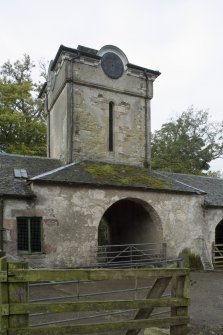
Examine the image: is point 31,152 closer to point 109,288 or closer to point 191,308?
point 109,288

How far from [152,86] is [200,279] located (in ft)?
35.5

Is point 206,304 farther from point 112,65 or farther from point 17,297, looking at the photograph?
point 112,65

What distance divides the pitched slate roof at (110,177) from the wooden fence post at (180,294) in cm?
894

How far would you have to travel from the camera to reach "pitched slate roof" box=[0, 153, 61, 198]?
43.4 ft

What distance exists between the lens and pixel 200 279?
44.9ft

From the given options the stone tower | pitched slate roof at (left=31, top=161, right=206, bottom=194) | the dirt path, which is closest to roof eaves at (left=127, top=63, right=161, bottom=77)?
the stone tower

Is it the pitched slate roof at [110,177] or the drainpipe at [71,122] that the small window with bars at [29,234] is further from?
the drainpipe at [71,122]

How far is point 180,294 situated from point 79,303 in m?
1.57

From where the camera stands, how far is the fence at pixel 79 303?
14.1 ft

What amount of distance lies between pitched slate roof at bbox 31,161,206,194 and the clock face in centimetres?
488

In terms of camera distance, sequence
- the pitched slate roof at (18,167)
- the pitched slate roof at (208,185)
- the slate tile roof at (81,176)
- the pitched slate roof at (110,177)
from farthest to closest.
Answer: the pitched slate roof at (208,185)
the pitched slate roof at (110,177)
the slate tile roof at (81,176)
the pitched slate roof at (18,167)

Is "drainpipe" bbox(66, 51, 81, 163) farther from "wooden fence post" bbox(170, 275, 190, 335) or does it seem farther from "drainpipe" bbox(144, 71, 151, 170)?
"wooden fence post" bbox(170, 275, 190, 335)

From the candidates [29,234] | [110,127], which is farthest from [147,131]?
[29,234]

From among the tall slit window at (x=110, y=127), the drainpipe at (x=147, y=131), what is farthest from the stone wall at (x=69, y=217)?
the tall slit window at (x=110, y=127)
